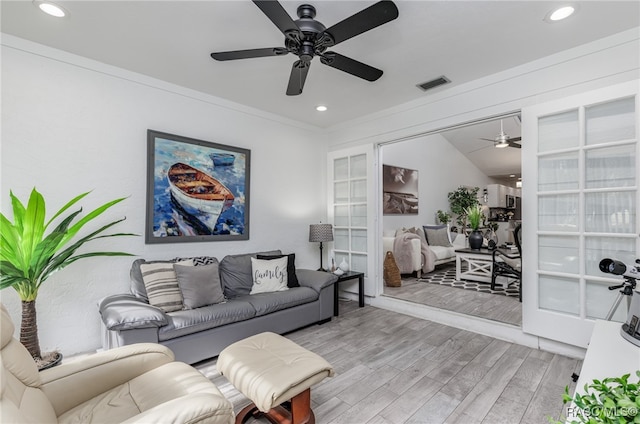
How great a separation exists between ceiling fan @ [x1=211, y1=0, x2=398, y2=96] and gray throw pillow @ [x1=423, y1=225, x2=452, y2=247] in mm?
5065

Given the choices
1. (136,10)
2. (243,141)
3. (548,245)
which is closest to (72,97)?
(136,10)

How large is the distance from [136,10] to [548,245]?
3.81m

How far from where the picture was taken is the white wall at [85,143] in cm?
238

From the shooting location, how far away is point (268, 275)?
330cm

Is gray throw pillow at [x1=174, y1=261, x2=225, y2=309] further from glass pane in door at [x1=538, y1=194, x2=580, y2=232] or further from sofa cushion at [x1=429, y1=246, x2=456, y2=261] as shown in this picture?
sofa cushion at [x1=429, y1=246, x2=456, y2=261]

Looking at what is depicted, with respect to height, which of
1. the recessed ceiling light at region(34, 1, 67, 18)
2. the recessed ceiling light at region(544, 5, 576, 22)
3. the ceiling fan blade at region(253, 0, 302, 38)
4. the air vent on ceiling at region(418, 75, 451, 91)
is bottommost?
the ceiling fan blade at region(253, 0, 302, 38)

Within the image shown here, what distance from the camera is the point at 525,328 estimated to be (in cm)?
280

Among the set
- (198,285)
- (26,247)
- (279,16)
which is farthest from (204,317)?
(279,16)

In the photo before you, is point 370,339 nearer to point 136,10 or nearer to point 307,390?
point 307,390

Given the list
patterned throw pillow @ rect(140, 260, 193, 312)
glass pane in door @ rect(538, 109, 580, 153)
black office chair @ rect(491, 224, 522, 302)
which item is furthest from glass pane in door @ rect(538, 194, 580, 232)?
patterned throw pillow @ rect(140, 260, 193, 312)

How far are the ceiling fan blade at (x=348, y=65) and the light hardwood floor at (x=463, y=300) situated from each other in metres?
2.80

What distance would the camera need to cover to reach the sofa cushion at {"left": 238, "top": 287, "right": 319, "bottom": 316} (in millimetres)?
2889

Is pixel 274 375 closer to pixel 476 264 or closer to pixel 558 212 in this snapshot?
pixel 558 212

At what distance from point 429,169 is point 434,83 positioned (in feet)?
15.1
